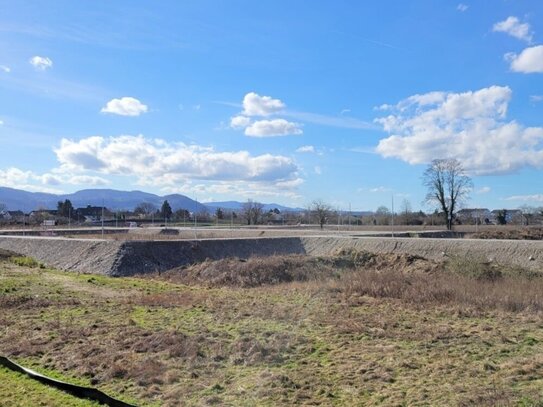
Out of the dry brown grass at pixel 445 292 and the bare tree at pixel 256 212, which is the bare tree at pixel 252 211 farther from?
the dry brown grass at pixel 445 292

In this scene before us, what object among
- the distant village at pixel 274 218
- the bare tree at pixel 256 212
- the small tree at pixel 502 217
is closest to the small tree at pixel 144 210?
the distant village at pixel 274 218

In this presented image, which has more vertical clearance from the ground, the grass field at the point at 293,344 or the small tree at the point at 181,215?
the small tree at the point at 181,215

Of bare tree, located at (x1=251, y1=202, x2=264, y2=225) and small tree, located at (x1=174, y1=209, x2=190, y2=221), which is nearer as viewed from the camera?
bare tree, located at (x1=251, y1=202, x2=264, y2=225)

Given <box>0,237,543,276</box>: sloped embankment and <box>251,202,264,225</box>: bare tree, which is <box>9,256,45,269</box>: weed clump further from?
<box>251,202,264,225</box>: bare tree

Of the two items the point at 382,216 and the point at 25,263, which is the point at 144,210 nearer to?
the point at 382,216

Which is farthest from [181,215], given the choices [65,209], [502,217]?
[502,217]

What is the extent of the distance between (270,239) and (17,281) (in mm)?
20945

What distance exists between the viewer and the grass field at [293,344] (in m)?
7.03

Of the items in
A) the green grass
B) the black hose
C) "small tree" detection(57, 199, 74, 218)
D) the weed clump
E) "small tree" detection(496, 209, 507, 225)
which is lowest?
the green grass

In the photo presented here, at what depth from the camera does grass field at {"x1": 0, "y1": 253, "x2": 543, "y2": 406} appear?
7027 millimetres

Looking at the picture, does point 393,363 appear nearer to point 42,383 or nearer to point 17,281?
point 42,383

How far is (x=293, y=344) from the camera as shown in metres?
9.51

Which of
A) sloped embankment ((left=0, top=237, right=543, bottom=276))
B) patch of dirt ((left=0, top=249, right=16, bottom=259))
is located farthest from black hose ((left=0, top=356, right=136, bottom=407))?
patch of dirt ((left=0, top=249, right=16, bottom=259))

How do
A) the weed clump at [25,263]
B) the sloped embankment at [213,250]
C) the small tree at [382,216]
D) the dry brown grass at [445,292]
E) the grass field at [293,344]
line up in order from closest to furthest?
the grass field at [293,344] < the dry brown grass at [445,292] < the sloped embankment at [213,250] < the weed clump at [25,263] < the small tree at [382,216]
